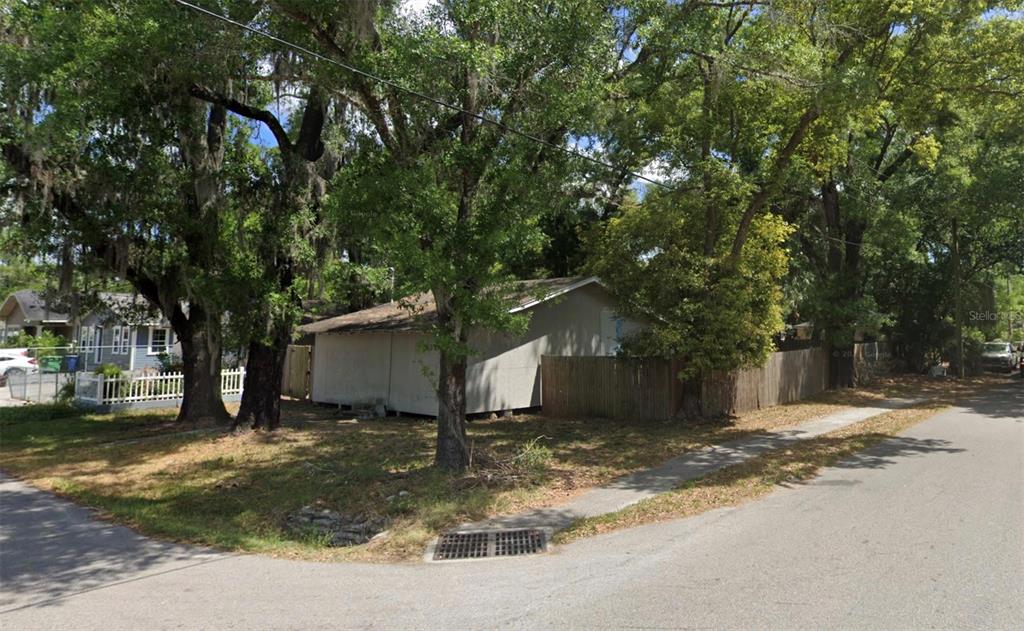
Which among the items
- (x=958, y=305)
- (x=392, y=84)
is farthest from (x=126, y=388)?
(x=958, y=305)

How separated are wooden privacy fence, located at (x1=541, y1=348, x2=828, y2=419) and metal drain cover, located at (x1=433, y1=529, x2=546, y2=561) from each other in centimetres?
909

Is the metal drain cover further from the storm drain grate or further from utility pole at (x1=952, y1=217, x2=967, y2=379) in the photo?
utility pole at (x1=952, y1=217, x2=967, y2=379)

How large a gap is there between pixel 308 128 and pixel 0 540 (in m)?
9.56

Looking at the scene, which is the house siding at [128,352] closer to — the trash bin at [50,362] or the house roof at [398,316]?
the trash bin at [50,362]

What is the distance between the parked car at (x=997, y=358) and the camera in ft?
106

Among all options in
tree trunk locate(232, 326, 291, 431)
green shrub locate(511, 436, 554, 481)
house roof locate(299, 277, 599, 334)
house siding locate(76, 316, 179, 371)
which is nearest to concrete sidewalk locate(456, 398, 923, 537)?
green shrub locate(511, 436, 554, 481)

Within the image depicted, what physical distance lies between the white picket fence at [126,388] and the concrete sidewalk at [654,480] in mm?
13278

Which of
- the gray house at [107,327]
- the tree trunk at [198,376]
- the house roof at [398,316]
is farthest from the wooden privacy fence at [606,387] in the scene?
the gray house at [107,327]

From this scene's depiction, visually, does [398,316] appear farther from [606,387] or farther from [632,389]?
[632,389]

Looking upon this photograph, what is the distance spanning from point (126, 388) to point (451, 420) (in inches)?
565

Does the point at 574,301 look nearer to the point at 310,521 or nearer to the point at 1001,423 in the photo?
the point at 1001,423

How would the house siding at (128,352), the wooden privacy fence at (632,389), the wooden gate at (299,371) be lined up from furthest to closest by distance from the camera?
the house siding at (128,352) → the wooden gate at (299,371) → the wooden privacy fence at (632,389)

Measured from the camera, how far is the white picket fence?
19.3 metres

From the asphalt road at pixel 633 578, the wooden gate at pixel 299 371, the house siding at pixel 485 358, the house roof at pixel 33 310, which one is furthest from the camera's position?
the house roof at pixel 33 310
